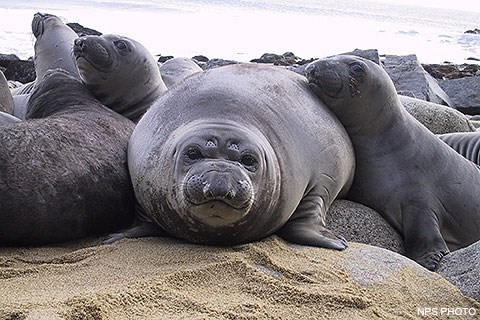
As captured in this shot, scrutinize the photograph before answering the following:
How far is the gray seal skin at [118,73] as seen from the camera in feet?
15.9

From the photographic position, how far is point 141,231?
3459 millimetres

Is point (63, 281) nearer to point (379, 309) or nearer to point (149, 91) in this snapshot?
point (379, 309)

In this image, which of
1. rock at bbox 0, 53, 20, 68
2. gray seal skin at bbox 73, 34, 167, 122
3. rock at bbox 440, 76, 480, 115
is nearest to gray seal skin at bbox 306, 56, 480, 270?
gray seal skin at bbox 73, 34, 167, 122

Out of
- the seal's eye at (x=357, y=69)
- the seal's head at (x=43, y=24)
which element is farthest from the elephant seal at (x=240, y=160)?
→ the seal's head at (x=43, y=24)

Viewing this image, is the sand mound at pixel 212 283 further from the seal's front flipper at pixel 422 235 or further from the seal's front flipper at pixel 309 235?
the seal's front flipper at pixel 422 235

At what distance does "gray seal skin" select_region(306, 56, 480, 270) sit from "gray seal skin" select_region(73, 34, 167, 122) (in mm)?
1256

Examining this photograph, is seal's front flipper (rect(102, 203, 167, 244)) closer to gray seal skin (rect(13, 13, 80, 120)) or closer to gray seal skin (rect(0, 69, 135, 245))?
gray seal skin (rect(0, 69, 135, 245))

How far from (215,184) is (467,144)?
334 centimetres

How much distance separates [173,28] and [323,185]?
88.5ft

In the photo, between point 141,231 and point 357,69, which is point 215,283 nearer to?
point 141,231

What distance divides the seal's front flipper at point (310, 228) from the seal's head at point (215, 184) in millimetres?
104

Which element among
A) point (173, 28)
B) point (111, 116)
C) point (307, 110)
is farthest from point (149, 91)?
point (173, 28)

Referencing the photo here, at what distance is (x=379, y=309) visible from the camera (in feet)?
8.68

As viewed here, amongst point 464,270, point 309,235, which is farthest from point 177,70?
point 464,270
